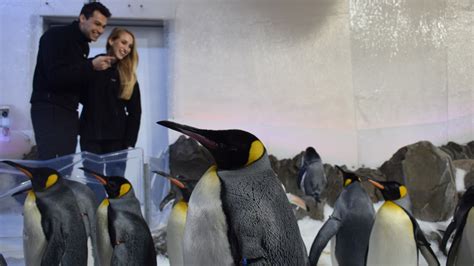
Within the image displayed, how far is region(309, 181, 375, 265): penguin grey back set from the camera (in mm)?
2232

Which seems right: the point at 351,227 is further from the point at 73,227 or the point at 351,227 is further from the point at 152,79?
the point at 152,79

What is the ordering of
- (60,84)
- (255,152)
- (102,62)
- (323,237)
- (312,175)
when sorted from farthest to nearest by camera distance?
1. (312,175)
2. (102,62)
3. (60,84)
4. (323,237)
5. (255,152)

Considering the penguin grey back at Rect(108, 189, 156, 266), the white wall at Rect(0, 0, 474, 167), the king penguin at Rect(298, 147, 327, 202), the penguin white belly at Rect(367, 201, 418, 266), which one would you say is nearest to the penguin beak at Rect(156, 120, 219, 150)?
the penguin grey back at Rect(108, 189, 156, 266)

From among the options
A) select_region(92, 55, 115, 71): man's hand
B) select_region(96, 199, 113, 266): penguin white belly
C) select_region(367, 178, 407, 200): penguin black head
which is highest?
select_region(92, 55, 115, 71): man's hand

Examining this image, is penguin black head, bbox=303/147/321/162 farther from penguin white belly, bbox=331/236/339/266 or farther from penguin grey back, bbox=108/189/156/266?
penguin grey back, bbox=108/189/156/266

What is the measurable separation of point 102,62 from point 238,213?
1581 mm

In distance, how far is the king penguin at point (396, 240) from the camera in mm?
2051

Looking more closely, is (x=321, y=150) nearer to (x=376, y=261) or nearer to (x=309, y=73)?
(x=309, y=73)

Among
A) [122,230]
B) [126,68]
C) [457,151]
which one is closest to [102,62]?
[126,68]

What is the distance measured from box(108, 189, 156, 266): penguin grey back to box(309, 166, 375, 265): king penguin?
35.9 inches

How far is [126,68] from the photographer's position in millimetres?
2535

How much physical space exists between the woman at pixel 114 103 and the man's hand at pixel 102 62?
0.09 feet

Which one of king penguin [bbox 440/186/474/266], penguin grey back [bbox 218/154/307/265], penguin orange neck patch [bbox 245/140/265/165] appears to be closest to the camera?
penguin grey back [bbox 218/154/307/265]

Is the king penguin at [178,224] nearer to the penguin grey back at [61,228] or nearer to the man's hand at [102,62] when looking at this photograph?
the penguin grey back at [61,228]
